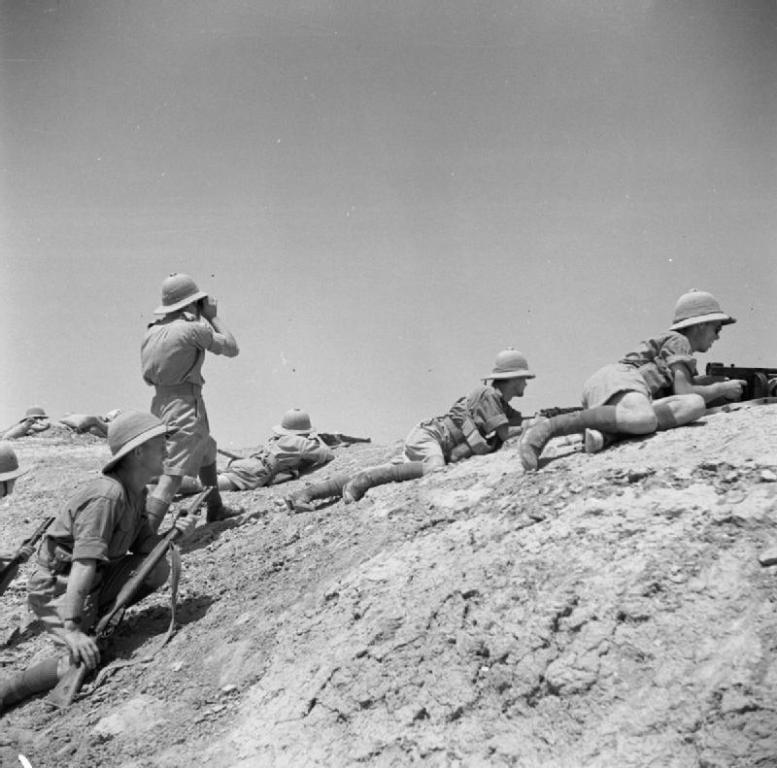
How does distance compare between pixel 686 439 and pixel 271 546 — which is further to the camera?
pixel 271 546

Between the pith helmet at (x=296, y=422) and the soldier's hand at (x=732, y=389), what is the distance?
20.6 ft

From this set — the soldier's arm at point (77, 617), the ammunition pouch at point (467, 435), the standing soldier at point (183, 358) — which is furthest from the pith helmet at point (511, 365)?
the soldier's arm at point (77, 617)

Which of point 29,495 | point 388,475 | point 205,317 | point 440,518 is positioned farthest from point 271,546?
point 29,495

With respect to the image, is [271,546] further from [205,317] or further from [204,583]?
[205,317]

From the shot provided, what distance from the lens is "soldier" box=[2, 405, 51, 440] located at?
47.4 ft

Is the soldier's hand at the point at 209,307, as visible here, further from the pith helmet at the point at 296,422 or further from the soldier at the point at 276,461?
the pith helmet at the point at 296,422

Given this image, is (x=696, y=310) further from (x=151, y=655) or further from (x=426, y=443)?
(x=151, y=655)

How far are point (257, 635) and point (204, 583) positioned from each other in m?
1.36

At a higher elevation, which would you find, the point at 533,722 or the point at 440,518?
the point at 440,518

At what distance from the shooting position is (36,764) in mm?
3758

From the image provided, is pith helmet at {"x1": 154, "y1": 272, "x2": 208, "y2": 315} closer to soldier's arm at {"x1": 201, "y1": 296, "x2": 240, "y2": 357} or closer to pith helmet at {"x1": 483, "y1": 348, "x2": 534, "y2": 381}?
soldier's arm at {"x1": 201, "y1": 296, "x2": 240, "y2": 357}

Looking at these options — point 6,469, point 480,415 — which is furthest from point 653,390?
point 6,469

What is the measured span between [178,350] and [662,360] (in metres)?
3.67

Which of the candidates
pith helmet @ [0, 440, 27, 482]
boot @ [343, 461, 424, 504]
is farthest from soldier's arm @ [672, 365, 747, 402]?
pith helmet @ [0, 440, 27, 482]
